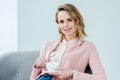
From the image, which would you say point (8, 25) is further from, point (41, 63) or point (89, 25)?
point (41, 63)

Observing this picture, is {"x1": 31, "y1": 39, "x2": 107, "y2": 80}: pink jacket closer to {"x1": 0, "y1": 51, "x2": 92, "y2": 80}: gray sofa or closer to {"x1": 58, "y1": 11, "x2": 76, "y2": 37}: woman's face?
{"x1": 58, "y1": 11, "x2": 76, "y2": 37}: woman's face

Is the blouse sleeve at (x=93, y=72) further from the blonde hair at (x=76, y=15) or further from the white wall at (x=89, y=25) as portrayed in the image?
the white wall at (x=89, y=25)

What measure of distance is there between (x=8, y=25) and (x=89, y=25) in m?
0.60

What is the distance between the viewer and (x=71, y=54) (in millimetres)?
1137

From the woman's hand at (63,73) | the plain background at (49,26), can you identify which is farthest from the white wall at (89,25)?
the woman's hand at (63,73)

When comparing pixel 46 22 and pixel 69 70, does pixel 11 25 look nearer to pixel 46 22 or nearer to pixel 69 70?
pixel 46 22

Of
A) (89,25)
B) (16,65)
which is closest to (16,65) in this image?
(16,65)

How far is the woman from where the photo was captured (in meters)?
1.10

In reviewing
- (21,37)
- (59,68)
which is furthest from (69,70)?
(21,37)

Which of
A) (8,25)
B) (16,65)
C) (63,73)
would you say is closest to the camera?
(63,73)

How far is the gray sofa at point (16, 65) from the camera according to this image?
4.44ft

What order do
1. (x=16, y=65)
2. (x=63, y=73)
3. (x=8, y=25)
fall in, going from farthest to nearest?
(x=8, y=25), (x=16, y=65), (x=63, y=73)

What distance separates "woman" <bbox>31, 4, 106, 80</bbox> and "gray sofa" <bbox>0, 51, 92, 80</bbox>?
163 millimetres

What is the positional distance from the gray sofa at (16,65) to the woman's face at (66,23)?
29 cm
